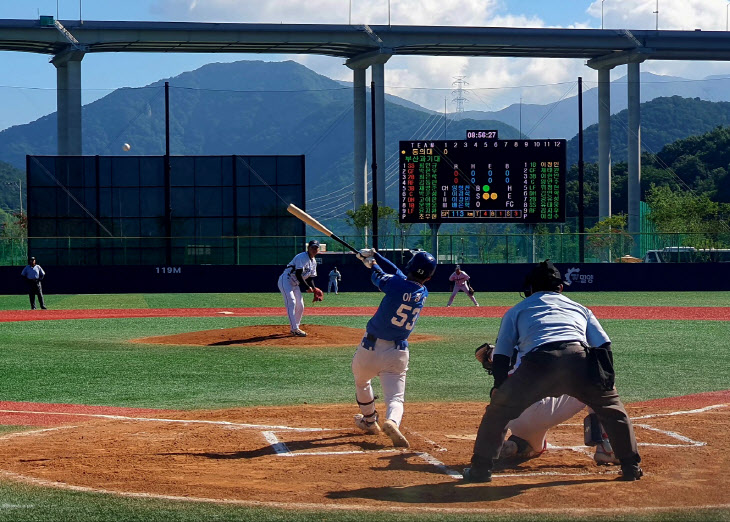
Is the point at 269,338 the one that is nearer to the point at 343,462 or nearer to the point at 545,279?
the point at 343,462

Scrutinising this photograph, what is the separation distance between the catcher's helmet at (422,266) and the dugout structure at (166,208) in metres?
39.4

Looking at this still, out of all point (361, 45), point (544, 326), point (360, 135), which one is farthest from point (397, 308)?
point (360, 135)

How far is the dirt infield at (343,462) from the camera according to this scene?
6863 mm

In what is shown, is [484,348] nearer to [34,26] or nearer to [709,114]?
[34,26]

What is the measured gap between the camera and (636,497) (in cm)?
682

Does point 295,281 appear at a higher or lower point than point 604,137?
lower

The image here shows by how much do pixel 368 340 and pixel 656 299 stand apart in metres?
31.5

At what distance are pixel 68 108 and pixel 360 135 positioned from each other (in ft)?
55.1

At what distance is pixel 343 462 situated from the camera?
8094 mm

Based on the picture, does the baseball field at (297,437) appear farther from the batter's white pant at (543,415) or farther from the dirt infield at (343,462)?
the batter's white pant at (543,415)

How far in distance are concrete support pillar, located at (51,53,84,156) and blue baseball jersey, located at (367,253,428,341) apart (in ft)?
161

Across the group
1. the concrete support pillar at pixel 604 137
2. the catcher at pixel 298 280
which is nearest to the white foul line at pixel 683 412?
the catcher at pixel 298 280

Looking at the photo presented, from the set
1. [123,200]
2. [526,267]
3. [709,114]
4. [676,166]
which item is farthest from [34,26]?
[709,114]

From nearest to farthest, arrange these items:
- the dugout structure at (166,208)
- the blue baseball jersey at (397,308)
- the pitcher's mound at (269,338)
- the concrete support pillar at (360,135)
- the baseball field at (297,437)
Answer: the baseball field at (297,437) < the blue baseball jersey at (397,308) < the pitcher's mound at (269,338) < the dugout structure at (166,208) < the concrete support pillar at (360,135)
